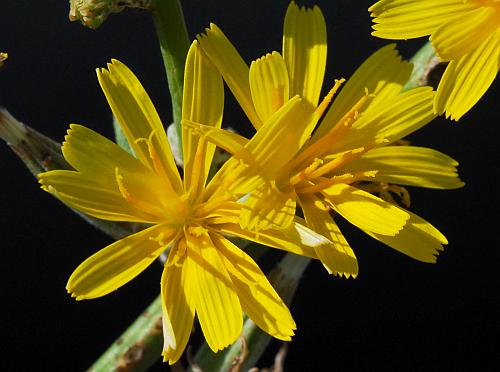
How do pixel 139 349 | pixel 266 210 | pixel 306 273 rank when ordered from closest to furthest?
1. pixel 266 210
2. pixel 139 349
3. pixel 306 273

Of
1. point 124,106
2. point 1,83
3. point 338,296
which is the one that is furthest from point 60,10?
point 124,106

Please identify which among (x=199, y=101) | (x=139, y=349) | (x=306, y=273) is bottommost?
(x=306, y=273)

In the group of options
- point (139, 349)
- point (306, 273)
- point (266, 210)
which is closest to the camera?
point (266, 210)

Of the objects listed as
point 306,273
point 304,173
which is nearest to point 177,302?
point 304,173

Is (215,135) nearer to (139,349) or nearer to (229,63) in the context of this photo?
(229,63)

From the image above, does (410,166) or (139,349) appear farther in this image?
→ (139,349)

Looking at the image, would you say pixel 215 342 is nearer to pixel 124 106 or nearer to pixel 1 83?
pixel 124 106
